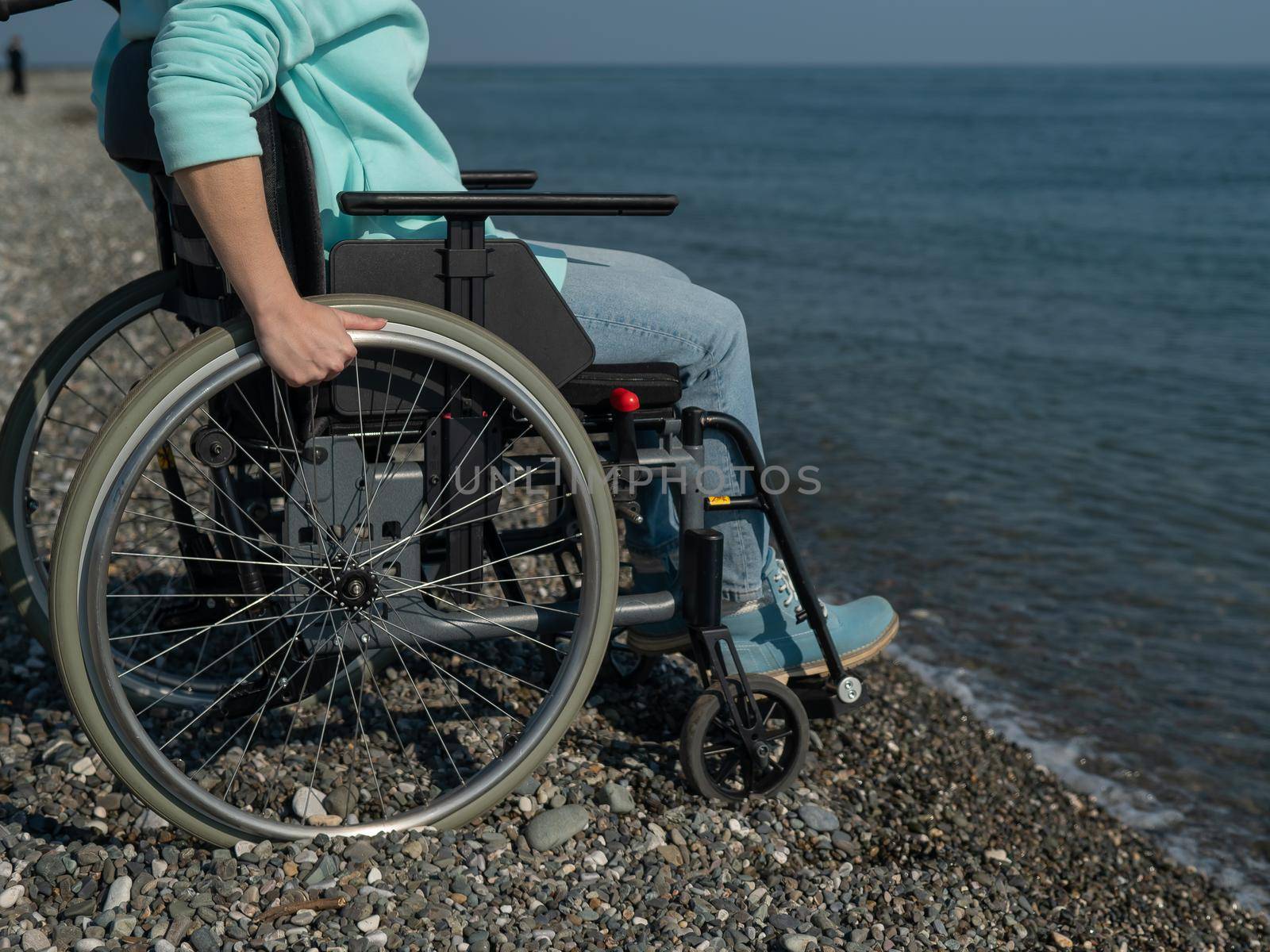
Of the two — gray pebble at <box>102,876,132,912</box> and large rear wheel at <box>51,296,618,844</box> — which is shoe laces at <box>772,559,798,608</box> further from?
gray pebble at <box>102,876,132,912</box>

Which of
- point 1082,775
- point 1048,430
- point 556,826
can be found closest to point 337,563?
point 556,826

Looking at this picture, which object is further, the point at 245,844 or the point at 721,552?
the point at 721,552

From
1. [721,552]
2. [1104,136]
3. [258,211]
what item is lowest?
[1104,136]

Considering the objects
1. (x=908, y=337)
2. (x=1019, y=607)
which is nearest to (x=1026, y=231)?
(x=908, y=337)

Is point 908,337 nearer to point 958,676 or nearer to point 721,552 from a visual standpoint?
point 958,676

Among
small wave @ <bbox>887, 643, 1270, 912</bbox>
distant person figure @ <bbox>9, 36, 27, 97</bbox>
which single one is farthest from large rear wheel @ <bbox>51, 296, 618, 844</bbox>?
distant person figure @ <bbox>9, 36, 27, 97</bbox>

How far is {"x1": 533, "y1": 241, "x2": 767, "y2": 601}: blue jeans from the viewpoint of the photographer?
8.09 feet

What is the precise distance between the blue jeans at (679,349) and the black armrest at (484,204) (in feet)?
0.79

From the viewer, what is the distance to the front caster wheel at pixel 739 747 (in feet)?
8.92

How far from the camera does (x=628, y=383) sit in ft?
8.14

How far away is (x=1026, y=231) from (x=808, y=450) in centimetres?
1060

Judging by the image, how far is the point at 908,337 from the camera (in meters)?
10.0

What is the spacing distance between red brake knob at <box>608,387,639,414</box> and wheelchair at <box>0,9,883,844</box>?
1cm

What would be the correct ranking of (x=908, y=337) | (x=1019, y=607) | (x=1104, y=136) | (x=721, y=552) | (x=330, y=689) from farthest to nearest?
1. (x=1104, y=136)
2. (x=908, y=337)
3. (x=1019, y=607)
4. (x=330, y=689)
5. (x=721, y=552)
